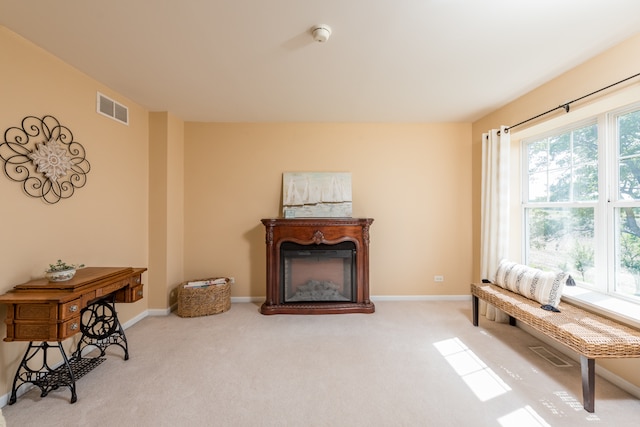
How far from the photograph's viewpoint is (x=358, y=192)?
3.88 metres

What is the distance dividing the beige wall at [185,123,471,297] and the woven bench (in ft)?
4.70

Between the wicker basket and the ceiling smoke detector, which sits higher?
the ceiling smoke detector

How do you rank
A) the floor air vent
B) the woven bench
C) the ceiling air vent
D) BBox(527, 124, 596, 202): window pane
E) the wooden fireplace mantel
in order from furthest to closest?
the wooden fireplace mantel
the ceiling air vent
BBox(527, 124, 596, 202): window pane
the floor air vent
the woven bench

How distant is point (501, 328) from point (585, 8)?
113 inches

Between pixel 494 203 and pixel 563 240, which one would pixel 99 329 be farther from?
pixel 563 240

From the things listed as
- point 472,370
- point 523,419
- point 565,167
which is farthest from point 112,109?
point 565,167

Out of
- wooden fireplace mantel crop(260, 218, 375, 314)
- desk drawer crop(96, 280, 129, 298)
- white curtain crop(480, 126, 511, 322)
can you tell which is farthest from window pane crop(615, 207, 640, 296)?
desk drawer crop(96, 280, 129, 298)

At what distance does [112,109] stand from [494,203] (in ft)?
14.2

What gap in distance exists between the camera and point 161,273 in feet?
11.2

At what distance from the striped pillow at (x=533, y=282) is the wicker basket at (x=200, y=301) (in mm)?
3287

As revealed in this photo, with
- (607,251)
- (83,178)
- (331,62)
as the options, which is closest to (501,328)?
(607,251)

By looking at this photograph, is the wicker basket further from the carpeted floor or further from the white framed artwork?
the white framed artwork

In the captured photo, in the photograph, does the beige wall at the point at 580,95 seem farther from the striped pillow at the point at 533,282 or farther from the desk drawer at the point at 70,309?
the desk drawer at the point at 70,309

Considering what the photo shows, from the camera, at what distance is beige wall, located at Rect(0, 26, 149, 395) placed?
1897 millimetres
